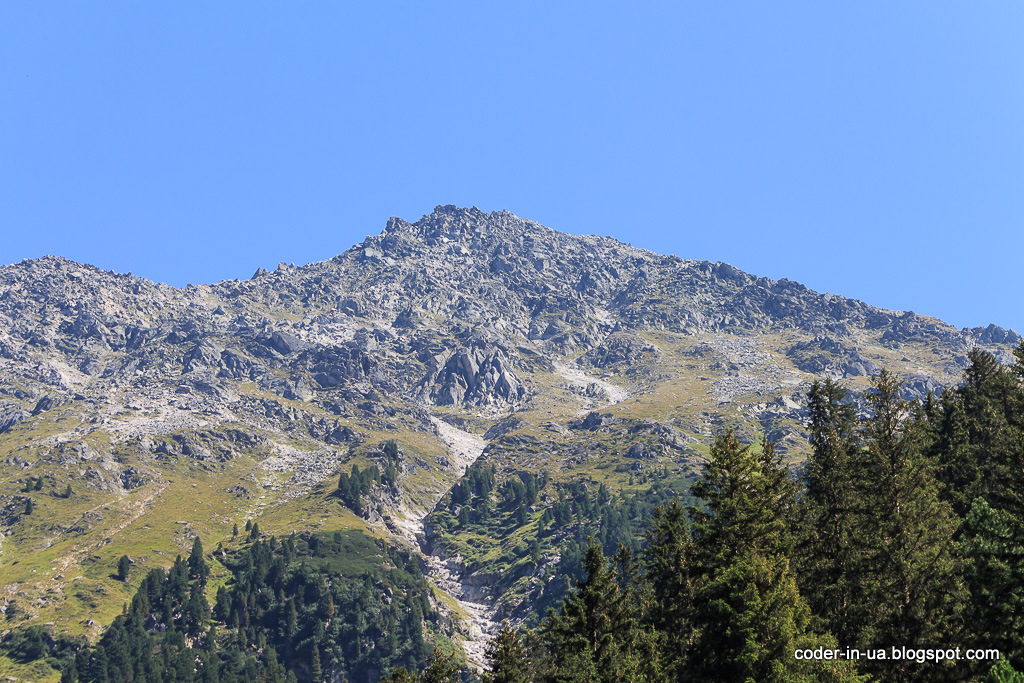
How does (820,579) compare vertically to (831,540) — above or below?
below

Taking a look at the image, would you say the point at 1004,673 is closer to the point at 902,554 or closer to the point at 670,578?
the point at 902,554

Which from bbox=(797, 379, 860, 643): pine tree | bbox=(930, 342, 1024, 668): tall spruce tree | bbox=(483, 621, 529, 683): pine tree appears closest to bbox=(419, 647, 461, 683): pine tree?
bbox=(483, 621, 529, 683): pine tree

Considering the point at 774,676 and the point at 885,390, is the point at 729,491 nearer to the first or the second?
the point at 774,676

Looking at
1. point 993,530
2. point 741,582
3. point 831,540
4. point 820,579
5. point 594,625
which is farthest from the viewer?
point 594,625

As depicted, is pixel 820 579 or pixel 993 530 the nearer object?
pixel 993 530

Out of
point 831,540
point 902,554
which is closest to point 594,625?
point 831,540

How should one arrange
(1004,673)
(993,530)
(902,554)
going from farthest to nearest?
(902,554) → (993,530) → (1004,673)

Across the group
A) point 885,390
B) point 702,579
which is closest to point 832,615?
point 702,579

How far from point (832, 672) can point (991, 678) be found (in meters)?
8.69

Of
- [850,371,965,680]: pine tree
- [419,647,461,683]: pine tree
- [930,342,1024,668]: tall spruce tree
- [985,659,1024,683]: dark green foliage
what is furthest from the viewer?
[419,647,461,683]: pine tree

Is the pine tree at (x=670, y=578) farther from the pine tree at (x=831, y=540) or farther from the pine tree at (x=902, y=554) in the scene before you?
the pine tree at (x=902, y=554)

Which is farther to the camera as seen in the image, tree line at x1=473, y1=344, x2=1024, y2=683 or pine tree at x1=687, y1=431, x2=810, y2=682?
tree line at x1=473, y1=344, x2=1024, y2=683

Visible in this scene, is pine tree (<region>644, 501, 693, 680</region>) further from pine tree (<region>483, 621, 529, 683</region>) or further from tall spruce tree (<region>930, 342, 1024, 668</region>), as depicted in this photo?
tall spruce tree (<region>930, 342, 1024, 668</region>)

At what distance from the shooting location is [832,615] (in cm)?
6275
